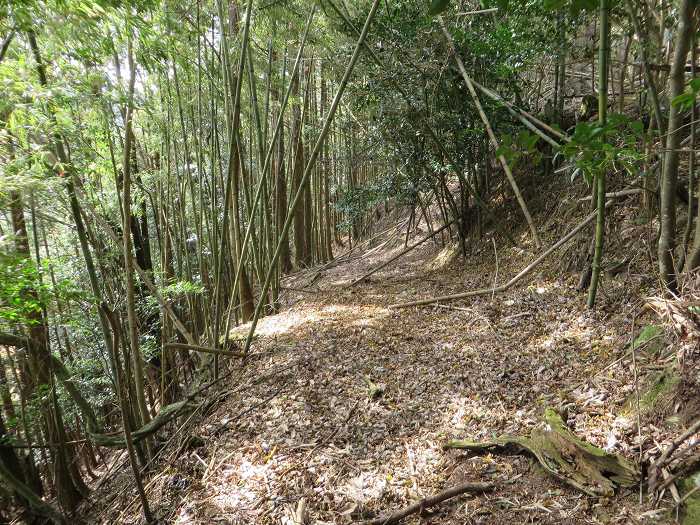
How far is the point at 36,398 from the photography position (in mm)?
4836

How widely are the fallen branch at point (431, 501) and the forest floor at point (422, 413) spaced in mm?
34

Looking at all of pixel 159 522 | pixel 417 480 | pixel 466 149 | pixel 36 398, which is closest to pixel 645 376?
pixel 417 480

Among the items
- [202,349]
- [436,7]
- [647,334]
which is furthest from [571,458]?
[202,349]

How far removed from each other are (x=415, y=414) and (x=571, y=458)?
0.97m

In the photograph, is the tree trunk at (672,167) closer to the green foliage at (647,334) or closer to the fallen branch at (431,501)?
the green foliage at (647,334)

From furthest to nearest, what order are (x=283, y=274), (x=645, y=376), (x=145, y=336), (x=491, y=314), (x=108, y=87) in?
(x=283, y=274), (x=145, y=336), (x=491, y=314), (x=108, y=87), (x=645, y=376)

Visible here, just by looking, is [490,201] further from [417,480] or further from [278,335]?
[417,480]

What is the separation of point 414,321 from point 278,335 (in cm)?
150

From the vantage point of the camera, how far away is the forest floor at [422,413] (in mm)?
1876

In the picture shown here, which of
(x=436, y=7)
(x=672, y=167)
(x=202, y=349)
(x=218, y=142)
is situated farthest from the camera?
(x=218, y=142)

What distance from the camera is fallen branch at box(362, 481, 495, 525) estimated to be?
1.83m

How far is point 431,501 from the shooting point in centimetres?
183

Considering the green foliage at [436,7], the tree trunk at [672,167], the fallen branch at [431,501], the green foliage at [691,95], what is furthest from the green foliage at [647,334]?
the green foliage at [436,7]

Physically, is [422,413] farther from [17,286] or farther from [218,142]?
[218,142]
